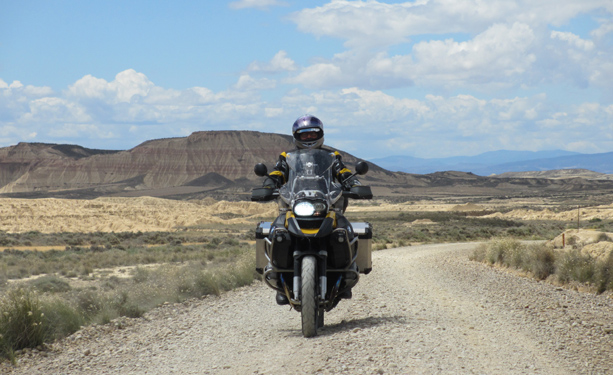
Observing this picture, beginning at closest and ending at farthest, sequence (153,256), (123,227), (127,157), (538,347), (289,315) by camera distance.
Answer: (538,347) → (289,315) → (153,256) → (123,227) → (127,157)

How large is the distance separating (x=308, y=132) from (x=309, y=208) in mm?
1616

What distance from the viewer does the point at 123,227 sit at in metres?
57.7

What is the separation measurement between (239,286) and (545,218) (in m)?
57.9

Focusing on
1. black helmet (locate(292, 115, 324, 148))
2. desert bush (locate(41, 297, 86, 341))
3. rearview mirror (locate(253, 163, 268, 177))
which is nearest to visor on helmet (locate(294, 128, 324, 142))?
black helmet (locate(292, 115, 324, 148))

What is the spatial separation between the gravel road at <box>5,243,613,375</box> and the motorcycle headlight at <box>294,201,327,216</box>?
59.4 inches

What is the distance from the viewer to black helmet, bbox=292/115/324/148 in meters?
7.98

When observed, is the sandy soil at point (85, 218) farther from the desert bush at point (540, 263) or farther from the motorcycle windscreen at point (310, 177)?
the motorcycle windscreen at point (310, 177)

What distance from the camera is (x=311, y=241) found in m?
7.02

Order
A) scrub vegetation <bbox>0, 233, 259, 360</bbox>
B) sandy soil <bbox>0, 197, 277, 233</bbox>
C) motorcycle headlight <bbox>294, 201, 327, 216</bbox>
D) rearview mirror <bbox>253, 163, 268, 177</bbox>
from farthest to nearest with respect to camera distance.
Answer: sandy soil <bbox>0, 197, 277, 233</bbox> < scrub vegetation <bbox>0, 233, 259, 360</bbox> < rearview mirror <bbox>253, 163, 268, 177</bbox> < motorcycle headlight <bbox>294, 201, 327, 216</bbox>

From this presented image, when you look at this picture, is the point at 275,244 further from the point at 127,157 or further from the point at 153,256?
the point at 127,157

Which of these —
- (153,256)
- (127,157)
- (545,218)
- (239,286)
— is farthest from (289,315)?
(127,157)

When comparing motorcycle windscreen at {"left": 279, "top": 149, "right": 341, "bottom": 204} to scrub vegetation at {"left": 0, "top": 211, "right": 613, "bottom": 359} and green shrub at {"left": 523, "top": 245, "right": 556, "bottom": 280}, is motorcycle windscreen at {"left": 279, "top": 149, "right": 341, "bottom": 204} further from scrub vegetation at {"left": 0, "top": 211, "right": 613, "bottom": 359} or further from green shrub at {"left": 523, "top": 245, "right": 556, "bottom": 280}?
green shrub at {"left": 523, "top": 245, "right": 556, "bottom": 280}

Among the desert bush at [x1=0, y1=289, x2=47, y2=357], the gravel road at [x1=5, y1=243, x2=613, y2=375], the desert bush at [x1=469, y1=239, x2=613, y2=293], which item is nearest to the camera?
the gravel road at [x1=5, y1=243, x2=613, y2=375]

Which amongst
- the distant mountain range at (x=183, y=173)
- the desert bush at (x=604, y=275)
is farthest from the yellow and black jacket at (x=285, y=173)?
the distant mountain range at (x=183, y=173)
